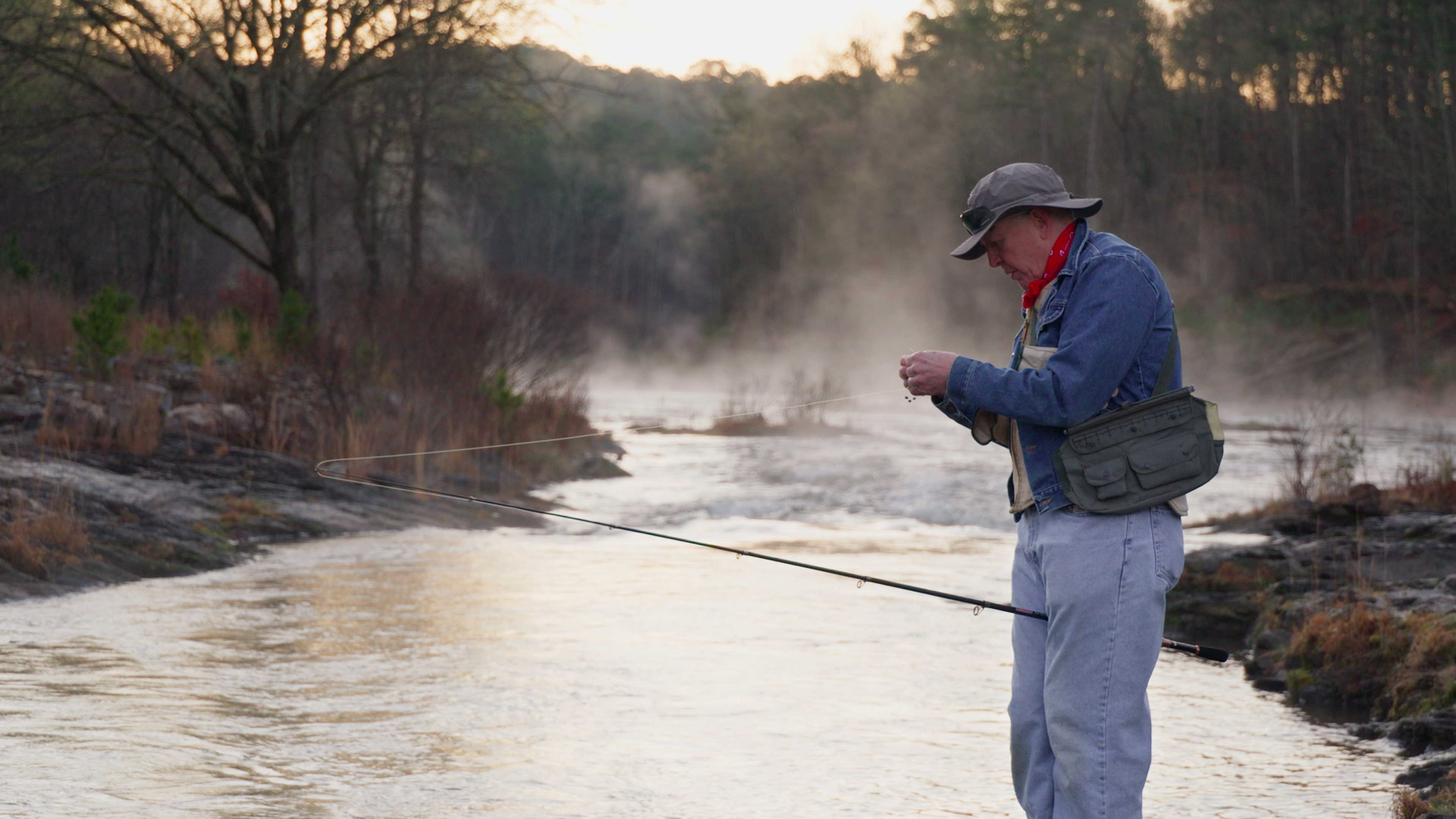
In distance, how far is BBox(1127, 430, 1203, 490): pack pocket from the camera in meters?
2.98

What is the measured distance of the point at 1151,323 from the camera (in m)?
3.05

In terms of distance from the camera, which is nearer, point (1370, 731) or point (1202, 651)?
point (1202, 651)

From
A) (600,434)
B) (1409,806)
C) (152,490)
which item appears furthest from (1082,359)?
(152,490)

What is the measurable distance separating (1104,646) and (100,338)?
1243cm

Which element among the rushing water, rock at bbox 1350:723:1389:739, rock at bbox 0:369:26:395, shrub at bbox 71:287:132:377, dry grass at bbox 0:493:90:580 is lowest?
the rushing water

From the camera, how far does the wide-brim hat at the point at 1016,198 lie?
3113mm

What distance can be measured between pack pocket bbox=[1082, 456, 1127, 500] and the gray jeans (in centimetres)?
6

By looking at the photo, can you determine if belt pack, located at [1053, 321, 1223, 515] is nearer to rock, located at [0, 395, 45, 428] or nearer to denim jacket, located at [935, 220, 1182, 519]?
denim jacket, located at [935, 220, 1182, 519]

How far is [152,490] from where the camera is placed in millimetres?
10906

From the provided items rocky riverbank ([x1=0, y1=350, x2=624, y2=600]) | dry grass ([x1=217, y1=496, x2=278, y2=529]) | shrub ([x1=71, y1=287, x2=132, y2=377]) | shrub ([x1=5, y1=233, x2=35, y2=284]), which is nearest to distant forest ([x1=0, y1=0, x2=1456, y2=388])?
shrub ([x1=5, y1=233, x2=35, y2=284])

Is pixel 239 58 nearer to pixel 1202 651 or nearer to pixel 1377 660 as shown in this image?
pixel 1377 660

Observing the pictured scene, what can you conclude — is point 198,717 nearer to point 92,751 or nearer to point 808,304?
point 92,751

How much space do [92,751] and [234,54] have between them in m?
13.7

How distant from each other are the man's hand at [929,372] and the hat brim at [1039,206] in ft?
0.73
